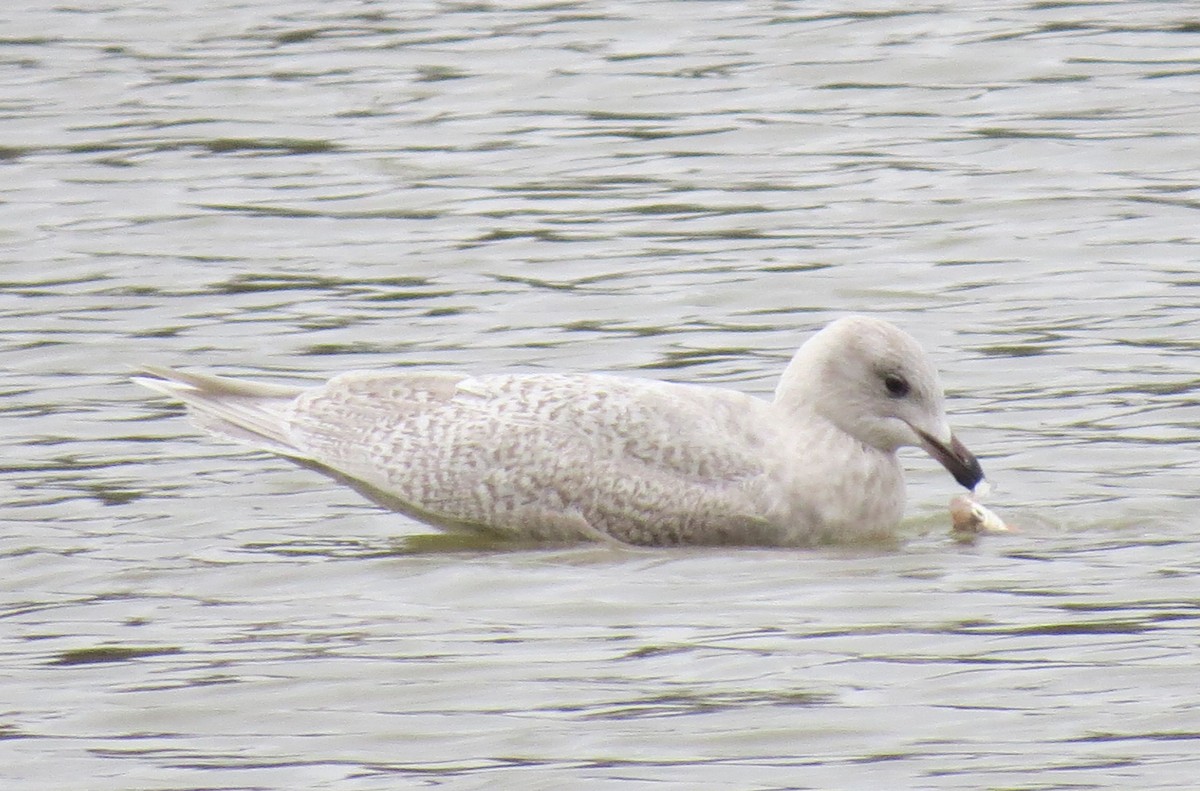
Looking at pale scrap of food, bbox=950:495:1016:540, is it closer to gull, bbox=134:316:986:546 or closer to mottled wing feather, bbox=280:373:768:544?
gull, bbox=134:316:986:546

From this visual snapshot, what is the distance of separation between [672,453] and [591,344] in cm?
297

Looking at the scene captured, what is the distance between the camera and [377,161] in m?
15.9

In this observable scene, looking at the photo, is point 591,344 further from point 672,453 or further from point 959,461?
point 959,461

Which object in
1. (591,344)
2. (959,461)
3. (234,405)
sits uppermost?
(234,405)

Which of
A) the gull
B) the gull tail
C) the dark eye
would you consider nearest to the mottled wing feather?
the gull

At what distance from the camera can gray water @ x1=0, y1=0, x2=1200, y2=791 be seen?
704 cm

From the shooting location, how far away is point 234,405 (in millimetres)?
9938

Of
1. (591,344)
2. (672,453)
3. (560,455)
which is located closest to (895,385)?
(672,453)

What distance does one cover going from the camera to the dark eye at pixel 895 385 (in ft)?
30.5

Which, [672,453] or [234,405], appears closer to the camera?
[672,453]

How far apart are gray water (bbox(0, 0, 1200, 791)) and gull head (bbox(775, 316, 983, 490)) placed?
41 cm

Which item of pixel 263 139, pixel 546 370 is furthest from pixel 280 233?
pixel 546 370

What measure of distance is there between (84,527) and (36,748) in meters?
2.65

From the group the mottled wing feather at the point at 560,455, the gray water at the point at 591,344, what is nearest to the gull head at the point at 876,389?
the mottled wing feather at the point at 560,455
